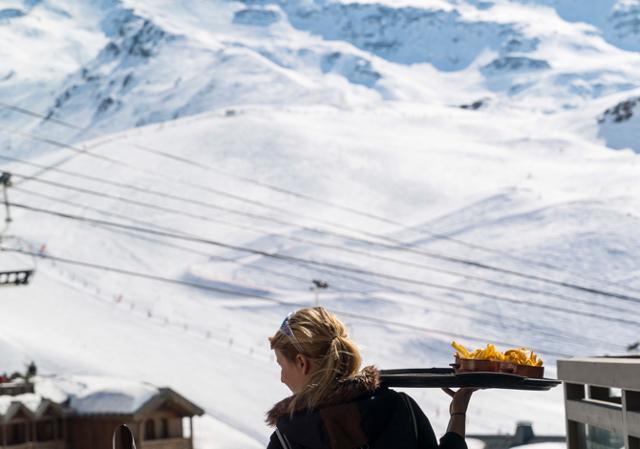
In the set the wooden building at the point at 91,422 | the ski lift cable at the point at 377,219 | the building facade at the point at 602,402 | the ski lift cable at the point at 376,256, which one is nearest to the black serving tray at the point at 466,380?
the building facade at the point at 602,402

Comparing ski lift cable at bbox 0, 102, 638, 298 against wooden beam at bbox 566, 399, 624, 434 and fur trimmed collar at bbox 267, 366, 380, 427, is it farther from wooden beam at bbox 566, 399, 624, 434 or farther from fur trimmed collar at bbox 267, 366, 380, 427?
fur trimmed collar at bbox 267, 366, 380, 427

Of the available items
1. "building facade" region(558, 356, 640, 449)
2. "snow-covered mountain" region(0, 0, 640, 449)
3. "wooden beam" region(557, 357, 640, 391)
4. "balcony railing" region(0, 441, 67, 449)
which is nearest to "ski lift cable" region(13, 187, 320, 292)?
"snow-covered mountain" region(0, 0, 640, 449)

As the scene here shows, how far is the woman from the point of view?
3.34 meters

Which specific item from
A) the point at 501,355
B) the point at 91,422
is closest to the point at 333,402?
the point at 501,355

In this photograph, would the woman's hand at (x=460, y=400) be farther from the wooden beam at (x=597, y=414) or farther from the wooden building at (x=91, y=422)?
the wooden building at (x=91, y=422)

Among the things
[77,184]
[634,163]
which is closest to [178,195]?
[77,184]

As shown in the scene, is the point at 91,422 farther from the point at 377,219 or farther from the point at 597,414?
the point at 377,219

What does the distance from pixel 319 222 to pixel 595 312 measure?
28222 millimetres

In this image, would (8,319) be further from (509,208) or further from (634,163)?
(634,163)

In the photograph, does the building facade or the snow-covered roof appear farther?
the snow-covered roof

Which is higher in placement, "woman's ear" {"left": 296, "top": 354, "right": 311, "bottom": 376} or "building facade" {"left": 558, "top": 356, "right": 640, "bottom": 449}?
"building facade" {"left": 558, "top": 356, "right": 640, "bottom": 449}

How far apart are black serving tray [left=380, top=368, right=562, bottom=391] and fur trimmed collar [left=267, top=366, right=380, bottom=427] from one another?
0.32 ft

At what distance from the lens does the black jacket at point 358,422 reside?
3.33m

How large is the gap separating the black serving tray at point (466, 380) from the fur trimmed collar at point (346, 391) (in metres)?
0.10
